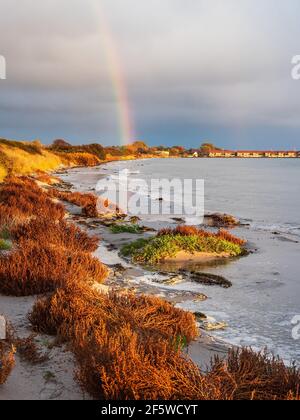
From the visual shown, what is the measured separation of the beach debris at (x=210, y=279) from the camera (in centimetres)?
866

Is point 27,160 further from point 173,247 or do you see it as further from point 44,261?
point 44,261

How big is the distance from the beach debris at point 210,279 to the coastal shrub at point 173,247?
51.0 inches

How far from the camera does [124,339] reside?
389 cm

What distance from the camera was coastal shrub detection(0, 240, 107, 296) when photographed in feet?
19.8

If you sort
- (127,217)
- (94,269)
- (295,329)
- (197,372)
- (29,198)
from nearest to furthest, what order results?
(197,372) → (295,329) → (94,269) → (29,198) → (127,217)

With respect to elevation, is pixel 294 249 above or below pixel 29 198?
below

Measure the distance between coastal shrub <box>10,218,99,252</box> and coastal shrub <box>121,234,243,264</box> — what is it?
3.80ft

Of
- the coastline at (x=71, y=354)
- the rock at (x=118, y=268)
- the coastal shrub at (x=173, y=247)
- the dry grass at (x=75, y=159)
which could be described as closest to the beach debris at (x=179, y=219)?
the coastal shrub at (x=173, y=247)

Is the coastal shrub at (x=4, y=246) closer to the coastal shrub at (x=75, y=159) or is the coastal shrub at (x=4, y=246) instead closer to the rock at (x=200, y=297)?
the rock at (x=200, y=297)

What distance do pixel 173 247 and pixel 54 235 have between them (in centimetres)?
299
